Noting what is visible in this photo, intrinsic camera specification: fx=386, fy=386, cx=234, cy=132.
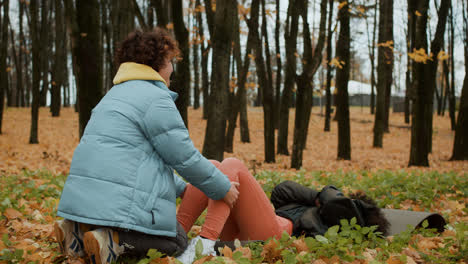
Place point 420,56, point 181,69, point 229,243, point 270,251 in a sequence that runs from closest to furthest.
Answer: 1. point 270,251
2. point 229,243
3. point 181,69
4. point 420,56

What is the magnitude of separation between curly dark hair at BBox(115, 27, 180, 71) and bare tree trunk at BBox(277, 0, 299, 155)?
570 cm

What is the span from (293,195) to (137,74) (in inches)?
69.8

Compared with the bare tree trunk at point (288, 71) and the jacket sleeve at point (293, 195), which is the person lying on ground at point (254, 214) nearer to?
the jacket sleeve at point (293, 195)

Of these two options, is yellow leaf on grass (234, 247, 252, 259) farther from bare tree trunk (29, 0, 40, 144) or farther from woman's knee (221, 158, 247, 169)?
bare tree trunk (29, 0, 40, 144)

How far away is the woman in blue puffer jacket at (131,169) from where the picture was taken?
2.07 meters

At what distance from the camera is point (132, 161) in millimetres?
2143

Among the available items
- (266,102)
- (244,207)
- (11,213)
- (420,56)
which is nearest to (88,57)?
(11,213)

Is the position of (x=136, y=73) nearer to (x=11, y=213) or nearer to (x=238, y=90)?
(x=11, y=213)

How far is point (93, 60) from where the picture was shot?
5.98m

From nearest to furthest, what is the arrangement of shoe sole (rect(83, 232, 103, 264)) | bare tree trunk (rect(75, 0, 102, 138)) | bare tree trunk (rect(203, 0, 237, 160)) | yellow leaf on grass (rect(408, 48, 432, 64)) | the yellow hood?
shoe sole (rect(83, 232, 103, 264)) → the yellow hood → bare tree trunk (rect(75, 0, 102, 138)) → bare tree trunk (rect(203, 0, 237, 160)) → yellow leaf on grass (rect(408, 48, 432, 64))

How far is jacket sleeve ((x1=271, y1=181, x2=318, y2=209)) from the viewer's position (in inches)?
129

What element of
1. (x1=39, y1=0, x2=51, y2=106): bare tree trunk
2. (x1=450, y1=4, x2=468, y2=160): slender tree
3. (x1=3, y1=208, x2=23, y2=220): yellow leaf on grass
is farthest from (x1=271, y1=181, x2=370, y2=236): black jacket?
(x1=39, y1=0, x2=51, y2=106): bare tree trunk

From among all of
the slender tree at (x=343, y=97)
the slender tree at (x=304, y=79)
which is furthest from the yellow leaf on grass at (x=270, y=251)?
the slender tree at (x=343, y=97)

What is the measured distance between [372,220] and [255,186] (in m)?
0.99
